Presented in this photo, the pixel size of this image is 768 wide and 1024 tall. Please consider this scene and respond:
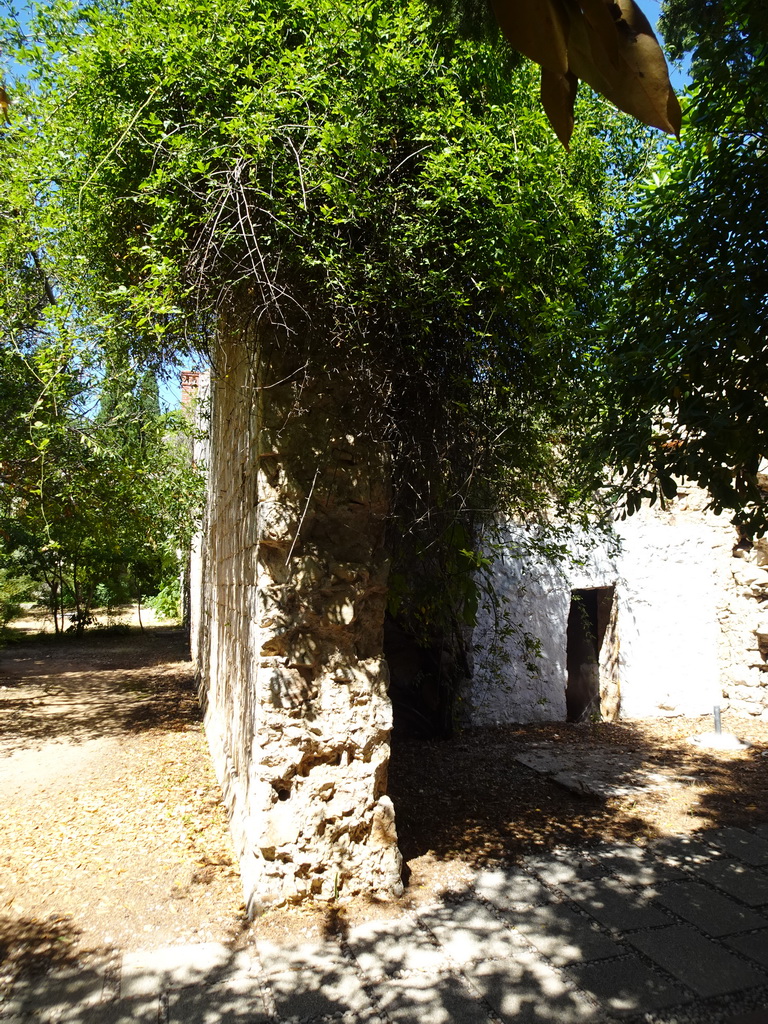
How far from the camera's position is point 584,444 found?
13.5 ft

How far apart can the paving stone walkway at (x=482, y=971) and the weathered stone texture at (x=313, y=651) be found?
0.39m

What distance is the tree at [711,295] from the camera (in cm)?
304

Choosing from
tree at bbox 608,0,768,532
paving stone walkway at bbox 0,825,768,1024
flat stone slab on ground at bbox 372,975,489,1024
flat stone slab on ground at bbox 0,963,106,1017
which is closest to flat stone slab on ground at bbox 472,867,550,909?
paving stone walkway at bbox 0,825,768,1024

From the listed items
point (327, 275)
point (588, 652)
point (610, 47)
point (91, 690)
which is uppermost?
point (327, 275)

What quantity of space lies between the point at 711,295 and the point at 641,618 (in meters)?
5.63

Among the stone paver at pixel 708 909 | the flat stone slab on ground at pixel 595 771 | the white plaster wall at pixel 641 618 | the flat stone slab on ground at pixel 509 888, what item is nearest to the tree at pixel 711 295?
the stone paver at pixel 708 909

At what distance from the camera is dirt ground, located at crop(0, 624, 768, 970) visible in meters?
→ 3.43

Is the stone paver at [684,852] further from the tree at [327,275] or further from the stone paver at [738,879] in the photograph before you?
the tree at [327,275]

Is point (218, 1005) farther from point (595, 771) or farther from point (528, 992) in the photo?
point (595, 771)

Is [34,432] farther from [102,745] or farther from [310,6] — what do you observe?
[310,6]

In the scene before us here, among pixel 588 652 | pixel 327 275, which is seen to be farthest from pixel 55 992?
pixel 588 652

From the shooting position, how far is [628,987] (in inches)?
114

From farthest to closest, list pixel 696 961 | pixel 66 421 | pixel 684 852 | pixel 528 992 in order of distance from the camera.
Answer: pixel 66 421
pixel 684 852
pixel 696 961
pixel 528 992

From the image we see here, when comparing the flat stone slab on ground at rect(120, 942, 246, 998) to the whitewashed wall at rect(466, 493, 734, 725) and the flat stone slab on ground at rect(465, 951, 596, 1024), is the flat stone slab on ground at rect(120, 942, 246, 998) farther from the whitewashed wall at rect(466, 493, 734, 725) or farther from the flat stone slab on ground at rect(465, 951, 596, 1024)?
the whitewashed wall at rect(466, 493, 734, 725)
